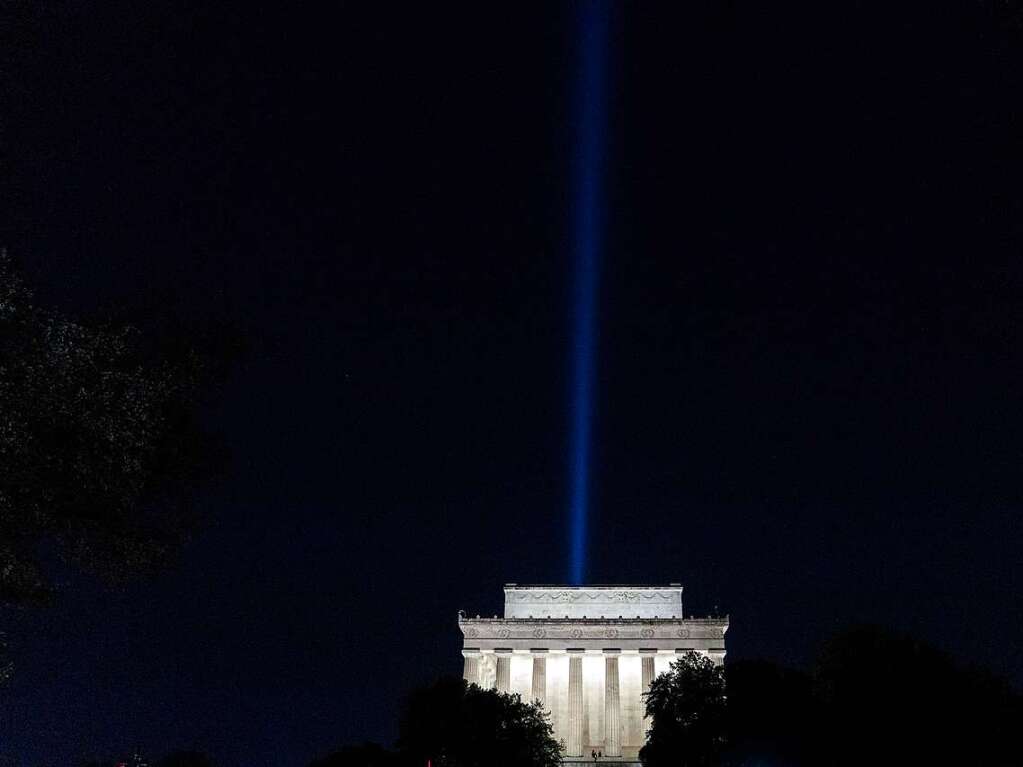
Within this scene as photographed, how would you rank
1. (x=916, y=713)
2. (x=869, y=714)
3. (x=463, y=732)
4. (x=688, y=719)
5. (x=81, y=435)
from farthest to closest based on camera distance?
1. (x=463, y=732)
2. (x=688, y=719)
3. (x=869, y=714)
4. (x=916, y=713)
5. (x=81, y=435)

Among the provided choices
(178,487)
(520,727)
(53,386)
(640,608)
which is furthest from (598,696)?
(53,386)

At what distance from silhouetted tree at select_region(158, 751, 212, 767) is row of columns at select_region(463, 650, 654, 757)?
89.5ft

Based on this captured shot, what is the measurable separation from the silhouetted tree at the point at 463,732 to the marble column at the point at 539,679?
26640mm

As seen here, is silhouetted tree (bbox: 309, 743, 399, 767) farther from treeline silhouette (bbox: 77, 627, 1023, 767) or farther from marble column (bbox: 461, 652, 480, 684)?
marble column (bbox: 461, 652, 480, 684)

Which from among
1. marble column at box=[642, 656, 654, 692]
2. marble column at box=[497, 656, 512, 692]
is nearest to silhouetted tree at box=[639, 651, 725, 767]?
marble column at box=[642, 656, 654, 692]

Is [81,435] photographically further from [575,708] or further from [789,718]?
[575,708]

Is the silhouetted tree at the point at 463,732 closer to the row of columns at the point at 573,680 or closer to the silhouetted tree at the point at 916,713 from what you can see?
the silhouetted tree at the point at 916,713

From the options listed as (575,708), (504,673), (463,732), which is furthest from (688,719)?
(504,673)

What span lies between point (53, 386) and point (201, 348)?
5502mm

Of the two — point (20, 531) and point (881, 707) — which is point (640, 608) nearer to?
point (881, 707)

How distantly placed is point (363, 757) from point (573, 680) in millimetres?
37938

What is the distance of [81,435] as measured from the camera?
85.3ft

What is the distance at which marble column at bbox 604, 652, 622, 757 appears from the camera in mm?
96125

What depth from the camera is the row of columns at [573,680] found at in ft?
319
